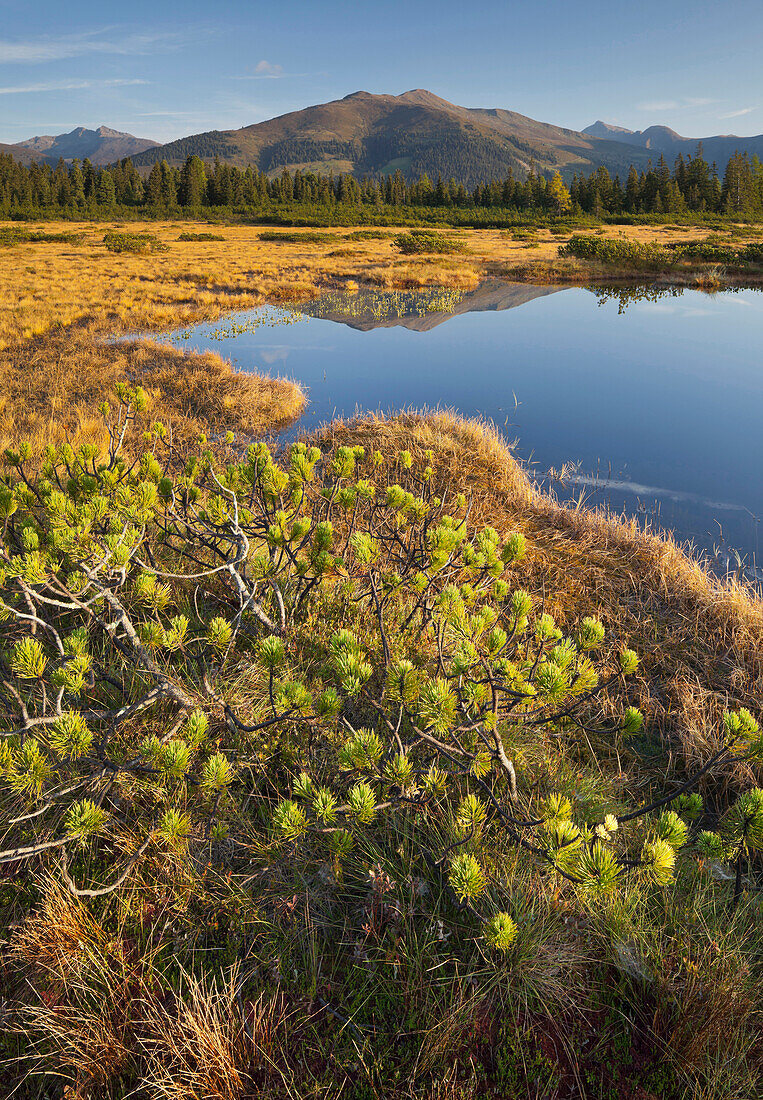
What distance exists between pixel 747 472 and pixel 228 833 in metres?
8.67

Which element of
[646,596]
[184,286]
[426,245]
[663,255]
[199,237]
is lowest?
[646,596]

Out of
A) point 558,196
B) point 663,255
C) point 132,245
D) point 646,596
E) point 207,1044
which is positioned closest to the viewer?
point 207,1044

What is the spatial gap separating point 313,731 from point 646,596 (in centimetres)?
390

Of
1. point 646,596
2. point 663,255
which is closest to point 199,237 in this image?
point 663,255

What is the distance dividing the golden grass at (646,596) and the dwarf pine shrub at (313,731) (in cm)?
62

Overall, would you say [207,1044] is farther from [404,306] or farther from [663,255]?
[663,255]

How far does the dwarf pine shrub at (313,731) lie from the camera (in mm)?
1830

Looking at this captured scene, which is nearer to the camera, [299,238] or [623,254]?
[623,254]

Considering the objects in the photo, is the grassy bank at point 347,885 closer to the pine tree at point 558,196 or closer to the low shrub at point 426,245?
the low shrub at point 426,245

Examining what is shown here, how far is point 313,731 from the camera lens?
9.33ft

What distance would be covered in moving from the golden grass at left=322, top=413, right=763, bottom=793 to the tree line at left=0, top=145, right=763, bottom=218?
74554 millimetres

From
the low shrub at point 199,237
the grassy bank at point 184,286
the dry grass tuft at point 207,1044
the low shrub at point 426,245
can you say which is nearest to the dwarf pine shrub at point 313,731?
the dry grass tuft at point 207,1044

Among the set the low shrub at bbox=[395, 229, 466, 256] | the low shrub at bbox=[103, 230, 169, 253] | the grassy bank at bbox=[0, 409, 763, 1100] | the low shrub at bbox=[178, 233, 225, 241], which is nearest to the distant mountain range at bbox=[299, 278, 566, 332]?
the low shrub at bbox=[395, 229, 466, 256]

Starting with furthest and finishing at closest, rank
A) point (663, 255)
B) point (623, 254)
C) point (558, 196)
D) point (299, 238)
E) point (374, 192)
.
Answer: point (374, 192) < point (558, 196) < point (299, 238) < point (623, 254) < point (663, 255)
